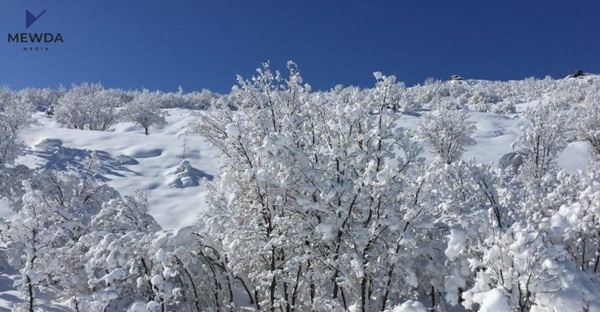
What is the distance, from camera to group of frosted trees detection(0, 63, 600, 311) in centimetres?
769

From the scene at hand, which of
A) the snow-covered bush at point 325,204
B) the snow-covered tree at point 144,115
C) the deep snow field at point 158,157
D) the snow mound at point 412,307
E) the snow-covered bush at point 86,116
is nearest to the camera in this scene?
the snow mound at point 412,307

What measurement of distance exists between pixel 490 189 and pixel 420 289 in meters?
3.65

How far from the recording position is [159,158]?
34375 millimetres

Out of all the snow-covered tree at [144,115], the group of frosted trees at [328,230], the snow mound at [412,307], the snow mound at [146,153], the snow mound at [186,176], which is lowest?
the snow mound at [412,307]

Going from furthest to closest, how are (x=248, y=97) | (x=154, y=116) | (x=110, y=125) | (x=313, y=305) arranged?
(x=110, y=125) → (x=154, y=116) → (x=248, y=97) → (x=313, y=305)

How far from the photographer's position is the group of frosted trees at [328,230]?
7.69 meters

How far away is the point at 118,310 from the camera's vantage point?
13297mm

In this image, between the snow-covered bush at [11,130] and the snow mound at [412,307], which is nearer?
the snow mound at [412,307]

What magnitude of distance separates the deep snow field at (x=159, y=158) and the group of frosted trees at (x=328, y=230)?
12049 mm

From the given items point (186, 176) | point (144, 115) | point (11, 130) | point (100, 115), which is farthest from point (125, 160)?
point (100, 115)

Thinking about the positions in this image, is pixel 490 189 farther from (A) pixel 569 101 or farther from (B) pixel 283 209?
(A) pixel 569 101

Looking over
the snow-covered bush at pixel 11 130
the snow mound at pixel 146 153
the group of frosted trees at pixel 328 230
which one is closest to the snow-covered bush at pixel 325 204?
the group of frosted trees at pixel 328 230

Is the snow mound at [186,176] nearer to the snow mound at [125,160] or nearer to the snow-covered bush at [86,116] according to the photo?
the snow mound at [125,160]

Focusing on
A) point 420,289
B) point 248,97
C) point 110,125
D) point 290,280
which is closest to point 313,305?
point 290,280
